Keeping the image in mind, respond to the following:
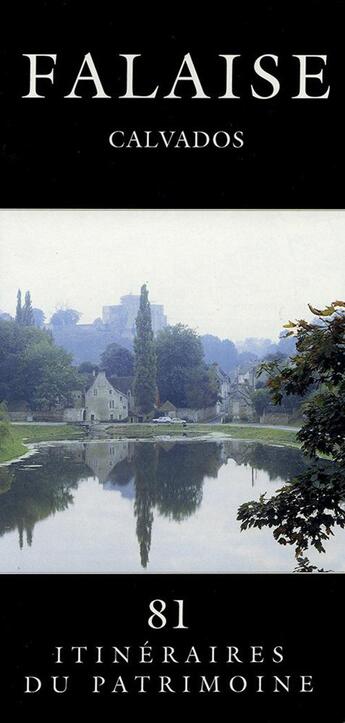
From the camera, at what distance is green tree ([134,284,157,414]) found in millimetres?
8053

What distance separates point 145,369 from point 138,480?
136 cm

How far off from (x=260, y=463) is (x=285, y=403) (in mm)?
773

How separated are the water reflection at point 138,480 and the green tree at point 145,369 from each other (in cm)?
50

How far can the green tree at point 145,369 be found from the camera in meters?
8.05

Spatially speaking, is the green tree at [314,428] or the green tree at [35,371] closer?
the green tree at [314,428]

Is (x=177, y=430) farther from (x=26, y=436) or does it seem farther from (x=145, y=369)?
(x=26, y=436)

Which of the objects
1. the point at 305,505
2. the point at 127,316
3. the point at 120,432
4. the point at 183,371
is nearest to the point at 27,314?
the point at 127,316

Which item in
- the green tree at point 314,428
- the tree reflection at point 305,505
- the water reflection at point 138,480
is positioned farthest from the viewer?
the water reflection at point 138,480

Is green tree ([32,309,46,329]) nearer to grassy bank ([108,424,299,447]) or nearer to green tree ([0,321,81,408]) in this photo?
green tree ([0,321,81,408])

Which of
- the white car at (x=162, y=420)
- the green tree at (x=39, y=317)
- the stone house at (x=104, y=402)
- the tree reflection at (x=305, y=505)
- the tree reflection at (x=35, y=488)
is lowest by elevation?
the tree reflection at (x=35, y=488)

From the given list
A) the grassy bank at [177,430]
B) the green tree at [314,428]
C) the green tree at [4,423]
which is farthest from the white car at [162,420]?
the green tree at [314,428]

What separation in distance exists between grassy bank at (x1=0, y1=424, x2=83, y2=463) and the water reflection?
0.40 ft

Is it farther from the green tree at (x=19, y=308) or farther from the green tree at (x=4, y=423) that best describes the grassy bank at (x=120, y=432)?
the green tree at (x=19, y=308)
